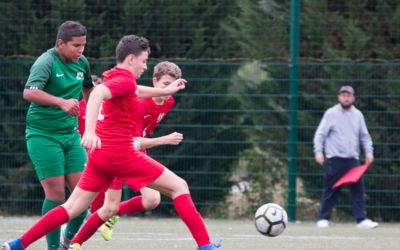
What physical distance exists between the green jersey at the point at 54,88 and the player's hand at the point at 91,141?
3.75ft

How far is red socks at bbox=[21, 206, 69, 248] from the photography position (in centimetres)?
728

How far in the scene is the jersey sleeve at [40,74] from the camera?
25.2ft

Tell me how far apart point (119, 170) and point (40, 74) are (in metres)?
1.07

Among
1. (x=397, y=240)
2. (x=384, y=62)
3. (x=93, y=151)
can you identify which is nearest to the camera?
(x=93, y=151)

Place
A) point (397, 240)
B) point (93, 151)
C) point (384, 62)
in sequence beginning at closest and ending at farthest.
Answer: point (93, 151) → point (397, 240) → point (384, 62)

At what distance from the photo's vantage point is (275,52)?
14320 millimetres

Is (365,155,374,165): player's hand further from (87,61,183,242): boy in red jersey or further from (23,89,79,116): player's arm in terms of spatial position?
(23,89,79,116): player's arm

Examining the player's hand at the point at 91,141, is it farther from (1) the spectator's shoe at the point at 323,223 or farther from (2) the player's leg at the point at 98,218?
(1) the spectator's shoe at the point at 323,223

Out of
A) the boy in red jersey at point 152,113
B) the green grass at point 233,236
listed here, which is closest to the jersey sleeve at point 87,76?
the boy in red jersey at point 152,113

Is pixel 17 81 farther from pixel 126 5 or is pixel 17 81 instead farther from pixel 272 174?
pixel 272 174

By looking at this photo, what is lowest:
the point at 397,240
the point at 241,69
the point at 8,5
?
the point at 397,240

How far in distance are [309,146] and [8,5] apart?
4.69m

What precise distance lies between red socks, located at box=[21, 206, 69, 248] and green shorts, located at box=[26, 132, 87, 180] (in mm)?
599

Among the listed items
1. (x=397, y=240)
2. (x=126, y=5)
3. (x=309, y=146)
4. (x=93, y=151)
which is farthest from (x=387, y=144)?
(x=93, y=151)
